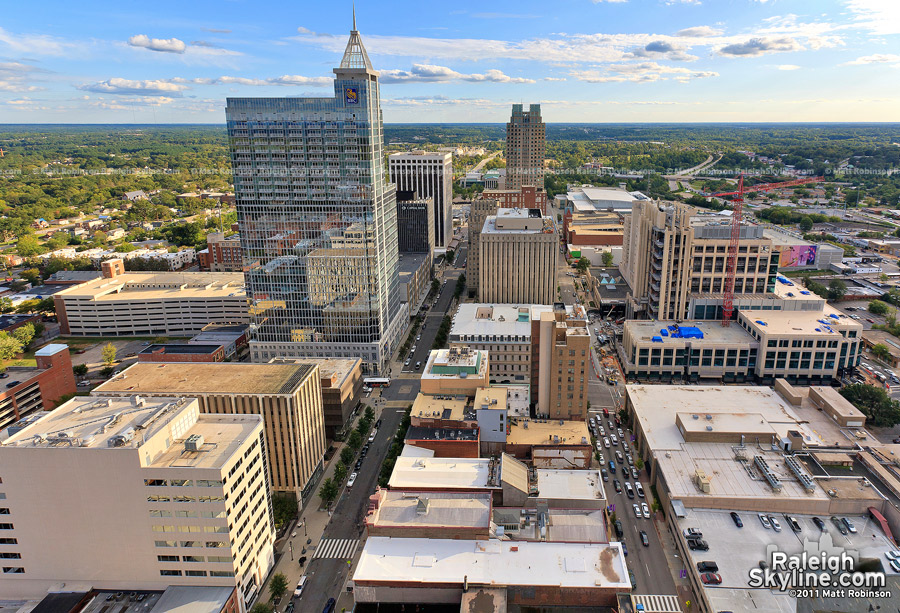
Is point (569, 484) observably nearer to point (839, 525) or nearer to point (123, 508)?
point (839, 525)

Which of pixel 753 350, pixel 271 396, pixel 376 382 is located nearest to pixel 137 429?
pixel 271 396

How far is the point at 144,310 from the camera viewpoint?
540ft

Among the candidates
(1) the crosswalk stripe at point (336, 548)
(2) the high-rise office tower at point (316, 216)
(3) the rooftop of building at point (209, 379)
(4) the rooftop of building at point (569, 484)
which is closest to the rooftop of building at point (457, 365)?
(3) the rooftop of building at point (209, 379)

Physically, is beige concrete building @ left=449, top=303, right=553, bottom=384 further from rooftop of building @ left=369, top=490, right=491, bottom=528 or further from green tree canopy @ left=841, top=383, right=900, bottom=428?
green tree canopy @ left=841, top=383, right=900, bottom=428

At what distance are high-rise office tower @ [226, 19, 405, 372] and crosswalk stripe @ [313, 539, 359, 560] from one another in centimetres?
5228

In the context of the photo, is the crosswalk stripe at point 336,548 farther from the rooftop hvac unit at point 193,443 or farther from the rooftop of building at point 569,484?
the rooftop of building at point 569,484

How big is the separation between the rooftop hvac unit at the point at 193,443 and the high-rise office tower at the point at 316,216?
6074 centimetres

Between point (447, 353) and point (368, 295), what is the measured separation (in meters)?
27.3

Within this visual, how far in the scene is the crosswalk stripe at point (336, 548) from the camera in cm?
7962

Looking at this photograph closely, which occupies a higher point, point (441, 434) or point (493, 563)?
point (441, 434)

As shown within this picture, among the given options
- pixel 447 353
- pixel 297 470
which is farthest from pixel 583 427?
pixel 297 470

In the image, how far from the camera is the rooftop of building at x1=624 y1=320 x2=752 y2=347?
13400 centimetres

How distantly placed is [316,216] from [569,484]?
75.8m

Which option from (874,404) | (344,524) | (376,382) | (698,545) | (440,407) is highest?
(440,407)
